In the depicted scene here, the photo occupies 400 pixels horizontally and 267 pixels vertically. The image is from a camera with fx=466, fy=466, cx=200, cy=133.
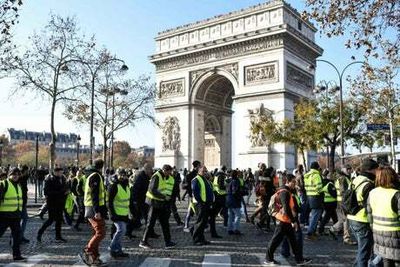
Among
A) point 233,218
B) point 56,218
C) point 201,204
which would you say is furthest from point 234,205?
point 56,218

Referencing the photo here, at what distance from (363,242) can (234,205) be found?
18.7ft

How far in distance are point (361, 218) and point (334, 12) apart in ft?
19.1

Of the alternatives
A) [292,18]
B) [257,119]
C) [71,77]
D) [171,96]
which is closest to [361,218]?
[71,77]

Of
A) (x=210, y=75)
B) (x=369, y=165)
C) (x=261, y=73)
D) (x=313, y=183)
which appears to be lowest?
(x=313, y=183)

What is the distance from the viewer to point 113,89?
96.8ft

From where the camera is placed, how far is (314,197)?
11398 mm

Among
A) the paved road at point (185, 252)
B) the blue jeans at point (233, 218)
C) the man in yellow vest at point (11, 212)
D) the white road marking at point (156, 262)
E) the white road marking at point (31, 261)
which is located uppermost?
the man in yellow vest at point (11, 212)

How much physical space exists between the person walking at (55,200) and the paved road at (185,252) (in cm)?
32

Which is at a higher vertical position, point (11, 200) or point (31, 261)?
point (11, 200)

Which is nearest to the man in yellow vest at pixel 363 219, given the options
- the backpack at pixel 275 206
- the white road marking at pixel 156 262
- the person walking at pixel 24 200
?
the backpack at pixel 275 206

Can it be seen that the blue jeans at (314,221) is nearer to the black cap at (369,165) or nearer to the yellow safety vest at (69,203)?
the black cap at (369,165)

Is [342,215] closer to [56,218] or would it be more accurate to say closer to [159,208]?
[159,208]

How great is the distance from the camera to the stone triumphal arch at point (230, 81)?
3459 centimetres

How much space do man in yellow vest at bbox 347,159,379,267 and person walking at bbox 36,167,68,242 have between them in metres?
6.85
